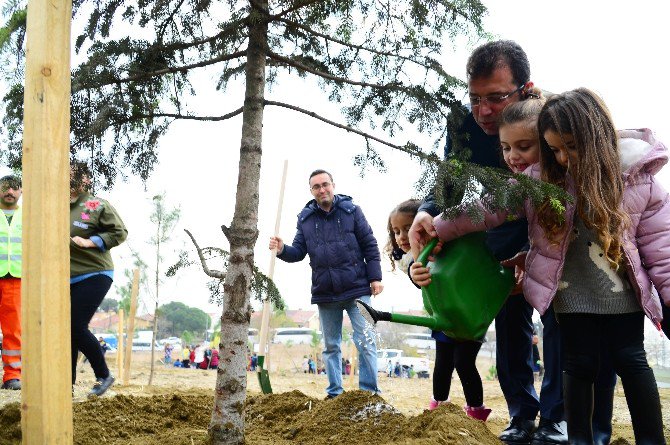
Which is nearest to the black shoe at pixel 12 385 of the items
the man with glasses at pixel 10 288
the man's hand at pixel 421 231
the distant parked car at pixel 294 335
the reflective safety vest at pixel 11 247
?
the man with glasses at pixel 10 288

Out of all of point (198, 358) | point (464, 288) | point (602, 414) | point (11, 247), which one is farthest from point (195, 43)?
point (198, 358)

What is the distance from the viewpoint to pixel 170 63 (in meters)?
2.87

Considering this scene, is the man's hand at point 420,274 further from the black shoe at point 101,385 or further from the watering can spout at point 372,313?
the black shoe at point 101,385

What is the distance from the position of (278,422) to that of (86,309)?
70.8 inches

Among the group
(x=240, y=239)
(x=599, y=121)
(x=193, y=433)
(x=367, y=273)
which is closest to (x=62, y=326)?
(x=240, y=239)

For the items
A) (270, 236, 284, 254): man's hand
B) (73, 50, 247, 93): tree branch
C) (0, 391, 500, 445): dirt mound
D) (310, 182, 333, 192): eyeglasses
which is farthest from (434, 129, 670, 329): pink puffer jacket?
(310, 182, 333, 192): eyeglasses

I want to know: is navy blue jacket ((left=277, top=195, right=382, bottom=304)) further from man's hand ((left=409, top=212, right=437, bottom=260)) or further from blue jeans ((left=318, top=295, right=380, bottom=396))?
man's hand ((left=409, top=212, right=437, bottom=260))

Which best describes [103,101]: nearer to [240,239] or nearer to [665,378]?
[240,239]

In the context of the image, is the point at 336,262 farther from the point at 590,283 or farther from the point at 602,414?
the point at 590,283

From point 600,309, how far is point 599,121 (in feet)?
2.19

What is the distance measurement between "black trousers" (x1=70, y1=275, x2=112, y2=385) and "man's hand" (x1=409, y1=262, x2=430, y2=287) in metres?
2.52

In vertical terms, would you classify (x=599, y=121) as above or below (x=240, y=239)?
above

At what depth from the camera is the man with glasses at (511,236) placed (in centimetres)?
277

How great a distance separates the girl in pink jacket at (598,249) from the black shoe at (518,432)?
484 mm
